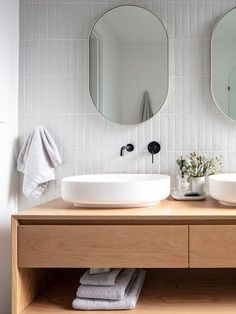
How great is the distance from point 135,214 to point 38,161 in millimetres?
743

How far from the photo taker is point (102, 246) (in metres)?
1.49

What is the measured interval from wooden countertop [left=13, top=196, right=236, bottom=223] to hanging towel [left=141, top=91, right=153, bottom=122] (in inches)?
24.1

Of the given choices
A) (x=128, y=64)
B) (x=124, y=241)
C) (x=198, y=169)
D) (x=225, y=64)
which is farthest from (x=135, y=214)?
Result: (x=225, y=64)

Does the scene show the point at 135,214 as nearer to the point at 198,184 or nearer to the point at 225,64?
the point at 198,184

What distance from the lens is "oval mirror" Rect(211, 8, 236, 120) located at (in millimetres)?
2025

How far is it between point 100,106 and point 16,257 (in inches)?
38.5

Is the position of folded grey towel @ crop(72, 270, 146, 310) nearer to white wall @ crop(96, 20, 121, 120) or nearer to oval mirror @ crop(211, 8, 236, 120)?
white wall @ crop(96, 20, 121, 120)

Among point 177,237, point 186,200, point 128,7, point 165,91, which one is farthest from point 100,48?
point 177,237

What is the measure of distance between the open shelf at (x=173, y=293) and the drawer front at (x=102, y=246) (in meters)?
0.24

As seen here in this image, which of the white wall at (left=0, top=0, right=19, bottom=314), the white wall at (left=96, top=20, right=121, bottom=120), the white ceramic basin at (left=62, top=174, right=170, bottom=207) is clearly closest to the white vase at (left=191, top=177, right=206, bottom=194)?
the white ceramic basin at (left=62, top=174, right=170, bottom=207)

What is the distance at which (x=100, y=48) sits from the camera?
2082 millimetres

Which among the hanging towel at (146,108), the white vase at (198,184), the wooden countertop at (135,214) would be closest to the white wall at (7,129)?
the wooden countertop at (135,214)

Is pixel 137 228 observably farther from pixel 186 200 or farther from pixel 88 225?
pixel 186 200

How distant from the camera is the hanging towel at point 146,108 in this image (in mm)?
2053
